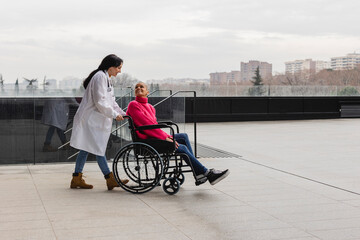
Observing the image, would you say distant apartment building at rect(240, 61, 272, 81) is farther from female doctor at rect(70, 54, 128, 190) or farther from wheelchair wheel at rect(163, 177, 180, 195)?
wheelchair wheel at rect(163, 177, 180, 195)

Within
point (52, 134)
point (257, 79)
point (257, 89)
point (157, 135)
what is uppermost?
point (257, 79)

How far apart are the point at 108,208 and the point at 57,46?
20019 mm

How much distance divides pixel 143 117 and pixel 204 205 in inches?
50.3

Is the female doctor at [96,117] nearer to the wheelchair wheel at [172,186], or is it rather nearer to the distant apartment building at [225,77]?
the wheelchair wheel at [172,186]

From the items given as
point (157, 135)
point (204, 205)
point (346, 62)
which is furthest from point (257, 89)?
point (204, 205)

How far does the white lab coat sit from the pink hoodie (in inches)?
7.9

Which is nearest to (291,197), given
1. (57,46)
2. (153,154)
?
(153,154)

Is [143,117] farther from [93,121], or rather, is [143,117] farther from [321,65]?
[321,65]

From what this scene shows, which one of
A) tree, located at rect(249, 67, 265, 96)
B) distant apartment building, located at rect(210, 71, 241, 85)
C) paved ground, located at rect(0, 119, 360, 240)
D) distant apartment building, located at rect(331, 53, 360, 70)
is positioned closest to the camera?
paved ground, located at rect(0, 119, 360, 240)

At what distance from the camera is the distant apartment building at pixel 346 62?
27.2 metres

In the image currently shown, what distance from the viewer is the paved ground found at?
15.1ft

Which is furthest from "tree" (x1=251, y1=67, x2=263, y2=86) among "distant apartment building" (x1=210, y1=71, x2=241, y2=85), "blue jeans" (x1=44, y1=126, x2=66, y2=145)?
"blue jeans" (x1=44, y1=126, x2=66, y2=145)

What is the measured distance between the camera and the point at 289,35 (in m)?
30.2

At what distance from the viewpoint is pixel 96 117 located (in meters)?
6.40
